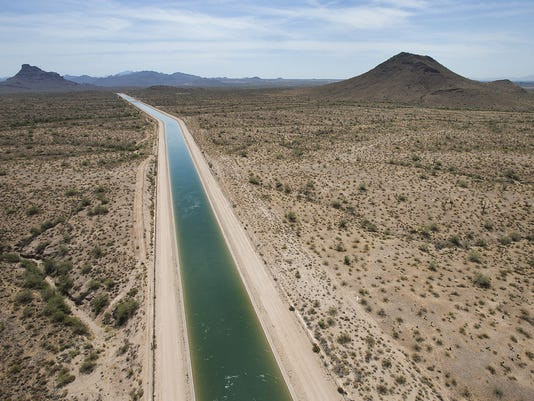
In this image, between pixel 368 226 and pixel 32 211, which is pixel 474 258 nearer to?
pixel 368 226

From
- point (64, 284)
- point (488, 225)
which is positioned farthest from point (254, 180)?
point (488, 225)

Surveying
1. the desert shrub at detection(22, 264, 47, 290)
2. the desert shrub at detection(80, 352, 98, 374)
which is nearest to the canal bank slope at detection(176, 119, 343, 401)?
the desert shrub at detection(80, 352, 98, 374)

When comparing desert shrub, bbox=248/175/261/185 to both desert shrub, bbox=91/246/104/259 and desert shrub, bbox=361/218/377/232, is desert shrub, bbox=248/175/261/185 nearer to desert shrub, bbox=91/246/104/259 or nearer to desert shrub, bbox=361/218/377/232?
desert shrub, bbox=361/218/377/232

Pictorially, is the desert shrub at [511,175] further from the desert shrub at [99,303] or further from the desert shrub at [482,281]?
the desert shrub at [99,303]

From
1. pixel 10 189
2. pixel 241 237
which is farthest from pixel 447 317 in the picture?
pixel 10 189

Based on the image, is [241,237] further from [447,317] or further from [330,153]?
[330,153]

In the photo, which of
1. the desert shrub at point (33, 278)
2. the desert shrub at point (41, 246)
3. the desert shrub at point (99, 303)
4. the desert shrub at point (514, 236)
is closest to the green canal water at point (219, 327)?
the desert shrub at point (99, 303)
